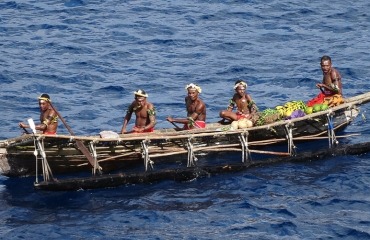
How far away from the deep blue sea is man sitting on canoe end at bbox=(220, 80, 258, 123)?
2.01 meters

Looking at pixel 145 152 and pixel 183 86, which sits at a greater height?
pixel 183 86

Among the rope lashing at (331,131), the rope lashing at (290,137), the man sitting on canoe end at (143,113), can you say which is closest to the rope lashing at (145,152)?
the man sitting on canoe end at (143,113)

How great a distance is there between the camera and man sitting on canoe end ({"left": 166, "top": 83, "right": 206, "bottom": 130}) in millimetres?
25078

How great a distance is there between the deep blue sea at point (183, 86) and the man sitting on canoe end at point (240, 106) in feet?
6.60

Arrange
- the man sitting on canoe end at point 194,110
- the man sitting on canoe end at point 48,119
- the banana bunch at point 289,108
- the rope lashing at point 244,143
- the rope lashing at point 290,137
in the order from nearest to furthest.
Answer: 1. the man sitting on canoe end at point 48,119
2. the rope lashing at point 244,143
3. the rope lashing at point 290,137
4. the man sitting on canoe end at point 194,110
5. the banana bunch at point 289,108

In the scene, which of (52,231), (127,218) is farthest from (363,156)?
(52,231)

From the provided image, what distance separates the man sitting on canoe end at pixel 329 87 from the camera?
2592 centimetres

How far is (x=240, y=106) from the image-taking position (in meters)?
26.0

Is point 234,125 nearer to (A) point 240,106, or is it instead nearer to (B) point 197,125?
(B) point 197,125

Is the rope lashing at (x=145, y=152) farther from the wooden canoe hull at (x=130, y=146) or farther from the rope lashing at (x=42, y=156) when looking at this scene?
the rope lashing at (x=42, y=156)

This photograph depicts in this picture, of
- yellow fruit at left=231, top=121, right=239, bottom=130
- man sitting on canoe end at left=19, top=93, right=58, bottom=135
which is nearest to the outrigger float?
yellow fruit at left=231, top=121, right=239, bottom=130

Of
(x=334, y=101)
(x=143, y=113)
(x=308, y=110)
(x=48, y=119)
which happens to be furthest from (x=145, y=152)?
(x=334, y=101)

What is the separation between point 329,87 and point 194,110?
3753mm

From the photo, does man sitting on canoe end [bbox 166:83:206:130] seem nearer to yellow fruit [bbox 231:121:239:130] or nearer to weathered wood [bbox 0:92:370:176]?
weathered wood [bbox 0:92:370:176]
